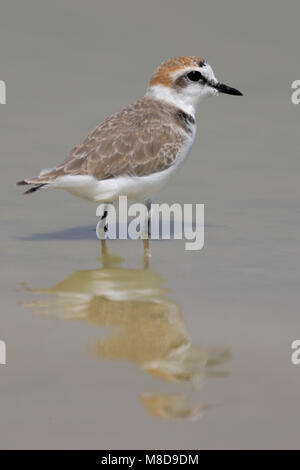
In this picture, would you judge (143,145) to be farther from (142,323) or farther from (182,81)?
(142,323)

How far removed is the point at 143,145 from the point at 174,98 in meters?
0.88

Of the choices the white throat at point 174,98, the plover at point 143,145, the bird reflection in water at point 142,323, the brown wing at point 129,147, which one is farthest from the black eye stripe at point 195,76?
the bird reflection in water at point 142,323

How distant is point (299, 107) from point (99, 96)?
2735 mm

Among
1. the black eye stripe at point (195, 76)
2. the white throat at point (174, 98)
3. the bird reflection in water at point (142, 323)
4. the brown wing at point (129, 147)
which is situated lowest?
the bird reflection in water at point (142, 323)

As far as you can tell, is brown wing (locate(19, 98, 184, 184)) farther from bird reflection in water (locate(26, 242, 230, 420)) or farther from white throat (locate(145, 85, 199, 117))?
bird reflection in water (locate(26, 242, 230, 420))

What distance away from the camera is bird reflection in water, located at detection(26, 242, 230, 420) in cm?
641

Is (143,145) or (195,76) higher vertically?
(195,76)

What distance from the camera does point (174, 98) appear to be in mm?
10633

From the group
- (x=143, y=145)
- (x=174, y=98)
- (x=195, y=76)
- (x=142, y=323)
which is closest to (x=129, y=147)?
(x=143, y=145)

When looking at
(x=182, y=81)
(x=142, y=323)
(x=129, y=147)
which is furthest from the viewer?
(x=182, y=81)

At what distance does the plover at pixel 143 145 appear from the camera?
31.3ft

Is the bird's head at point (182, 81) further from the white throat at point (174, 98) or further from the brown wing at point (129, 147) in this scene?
the brown wing at point (129, 147)

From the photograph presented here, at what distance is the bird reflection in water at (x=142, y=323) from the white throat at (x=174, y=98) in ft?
6.47

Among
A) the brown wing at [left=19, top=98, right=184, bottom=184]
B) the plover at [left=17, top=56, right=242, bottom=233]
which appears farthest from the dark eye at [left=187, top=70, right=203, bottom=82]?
the brown wing at [left=19, top=98, right=184, bottom=184]
